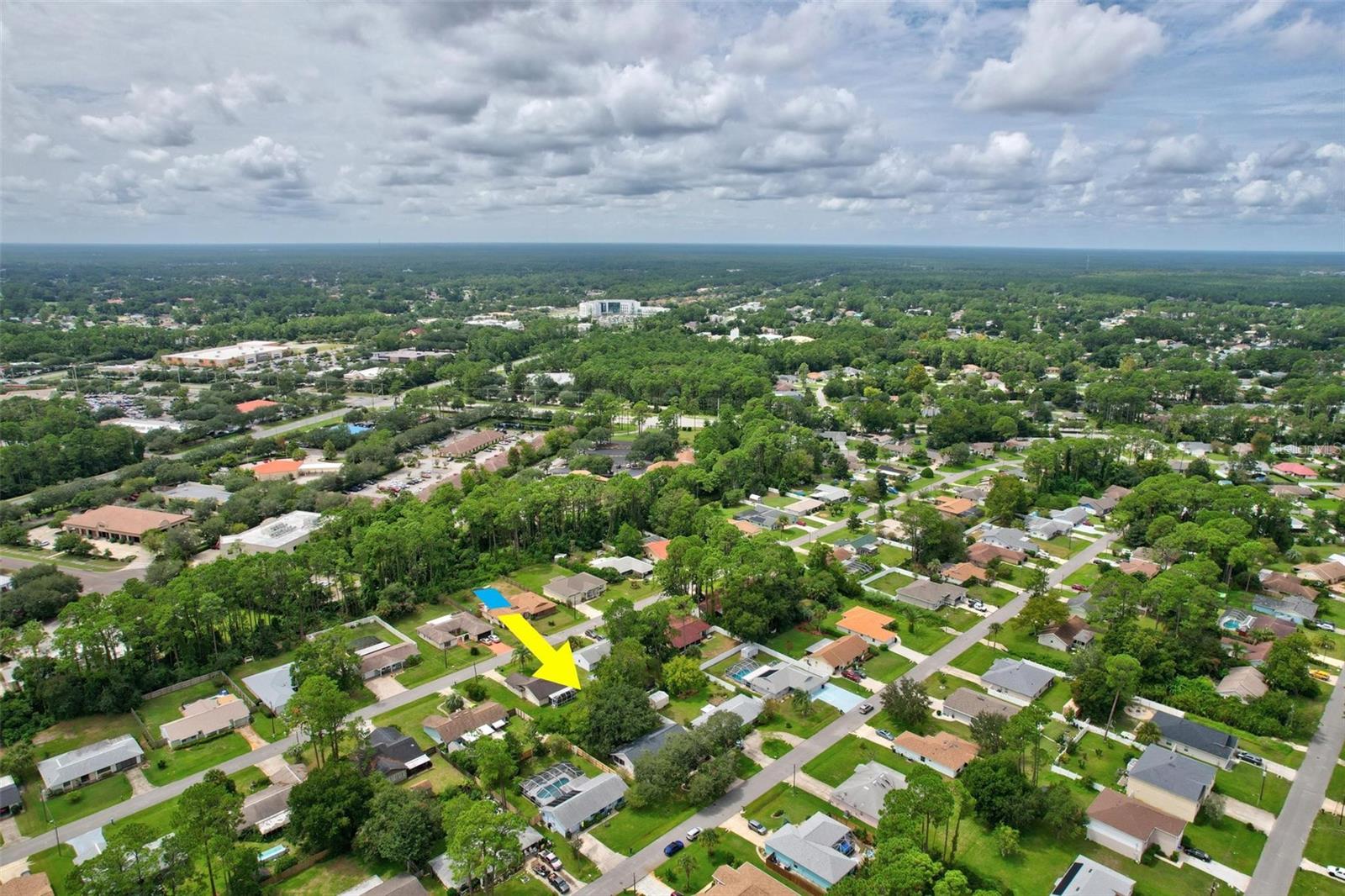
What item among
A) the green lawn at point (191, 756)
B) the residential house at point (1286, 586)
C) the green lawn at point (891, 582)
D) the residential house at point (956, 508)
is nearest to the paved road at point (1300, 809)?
the residential house at point (1286, 586)

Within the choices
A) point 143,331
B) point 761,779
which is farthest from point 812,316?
point 761,779

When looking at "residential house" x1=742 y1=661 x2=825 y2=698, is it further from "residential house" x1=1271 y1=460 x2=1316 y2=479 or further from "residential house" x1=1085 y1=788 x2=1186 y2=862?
"residential house" x1=1271 y1=460 x2=1316 y2=479

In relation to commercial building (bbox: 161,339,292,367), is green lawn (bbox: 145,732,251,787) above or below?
below

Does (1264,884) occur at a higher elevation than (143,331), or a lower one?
lower

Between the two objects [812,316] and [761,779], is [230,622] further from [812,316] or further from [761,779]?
[812,316]

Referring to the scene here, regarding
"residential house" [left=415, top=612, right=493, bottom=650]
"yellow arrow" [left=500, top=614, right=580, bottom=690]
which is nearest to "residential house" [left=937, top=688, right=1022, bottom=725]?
"yellow arrow" [left=500, top=614, right=580, bottom=690]

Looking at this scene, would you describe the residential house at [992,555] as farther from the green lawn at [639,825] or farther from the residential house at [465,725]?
the residential house at [465,725]
